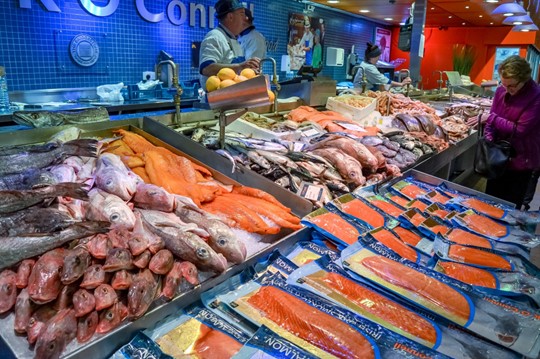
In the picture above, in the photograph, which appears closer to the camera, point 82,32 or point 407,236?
point 407,236

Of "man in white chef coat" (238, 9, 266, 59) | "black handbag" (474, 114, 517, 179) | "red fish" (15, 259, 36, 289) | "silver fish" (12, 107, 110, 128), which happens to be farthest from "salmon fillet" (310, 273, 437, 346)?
"man in white chef coat" (238, 9, 266, 59)

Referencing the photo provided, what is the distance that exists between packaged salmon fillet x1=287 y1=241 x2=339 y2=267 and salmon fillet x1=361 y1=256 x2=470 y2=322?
0.21 m

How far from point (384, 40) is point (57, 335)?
17.7 metres

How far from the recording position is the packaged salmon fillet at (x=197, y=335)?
4.03ft

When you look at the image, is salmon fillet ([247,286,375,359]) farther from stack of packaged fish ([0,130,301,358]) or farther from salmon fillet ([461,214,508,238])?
salmon fillet ([461,214,508,238])

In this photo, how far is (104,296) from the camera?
3.99 feet

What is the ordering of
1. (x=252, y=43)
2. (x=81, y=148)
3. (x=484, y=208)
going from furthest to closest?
1. (x=252, y=43)
2. (x=484, y=208)
3. (x=81, y=148)

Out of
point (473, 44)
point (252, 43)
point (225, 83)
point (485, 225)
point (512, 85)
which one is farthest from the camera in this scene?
point (473, 44)

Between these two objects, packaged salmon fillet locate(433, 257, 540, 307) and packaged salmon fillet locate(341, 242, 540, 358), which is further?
packaged salmon fillet locate(433, 257, 540, 307)

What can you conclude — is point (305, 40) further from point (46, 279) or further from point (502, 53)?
point (46, 279)

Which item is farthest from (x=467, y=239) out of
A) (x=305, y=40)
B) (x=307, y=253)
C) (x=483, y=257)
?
(x=305, y=40)

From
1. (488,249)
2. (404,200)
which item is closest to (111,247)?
(488,249)

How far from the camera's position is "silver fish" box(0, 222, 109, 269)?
1.30m

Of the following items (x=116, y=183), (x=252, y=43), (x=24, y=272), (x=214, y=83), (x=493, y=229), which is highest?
(x=252, y=43)
